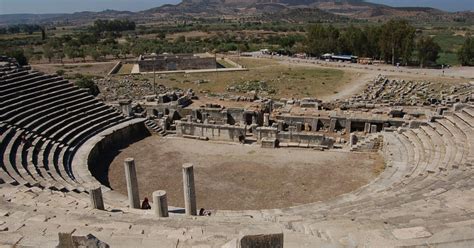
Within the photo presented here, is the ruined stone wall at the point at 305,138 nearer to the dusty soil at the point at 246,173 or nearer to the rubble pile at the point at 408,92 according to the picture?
the dusty soil at the point at 246,173

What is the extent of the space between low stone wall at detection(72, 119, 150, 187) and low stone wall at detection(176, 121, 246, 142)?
3.07 metres

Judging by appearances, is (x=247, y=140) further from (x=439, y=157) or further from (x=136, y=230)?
(x=136, y=230)

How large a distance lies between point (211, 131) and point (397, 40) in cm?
4490

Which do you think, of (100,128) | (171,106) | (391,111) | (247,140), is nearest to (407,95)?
(391,111)

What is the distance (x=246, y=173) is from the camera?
22797mm

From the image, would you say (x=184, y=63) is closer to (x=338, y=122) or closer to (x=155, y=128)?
(x=155, y=128)

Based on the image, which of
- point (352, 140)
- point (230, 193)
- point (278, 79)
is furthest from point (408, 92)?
point (230, 193)

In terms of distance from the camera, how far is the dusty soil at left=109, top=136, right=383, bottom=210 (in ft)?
65.0

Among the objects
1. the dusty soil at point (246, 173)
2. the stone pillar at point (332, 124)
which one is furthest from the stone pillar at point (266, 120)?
the stone pillar at point (332, 124)

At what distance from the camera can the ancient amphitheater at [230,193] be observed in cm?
927

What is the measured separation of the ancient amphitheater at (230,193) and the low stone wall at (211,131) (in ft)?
0.27

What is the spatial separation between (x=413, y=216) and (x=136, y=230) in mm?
7806

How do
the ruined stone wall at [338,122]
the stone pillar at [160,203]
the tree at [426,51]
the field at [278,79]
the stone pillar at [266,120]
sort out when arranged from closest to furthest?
1. the stone pillar at [160,203]
2. the ruined stone wall at [338,122]
3. the stone pillar at [266,120]
4. the field at [278,79]
5. the tree at [426,51]

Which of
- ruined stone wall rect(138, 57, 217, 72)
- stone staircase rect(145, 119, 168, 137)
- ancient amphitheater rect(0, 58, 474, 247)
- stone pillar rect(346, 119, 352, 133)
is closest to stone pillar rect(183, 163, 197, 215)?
ancient amphitheater rect(0, 58, 474, 247)
